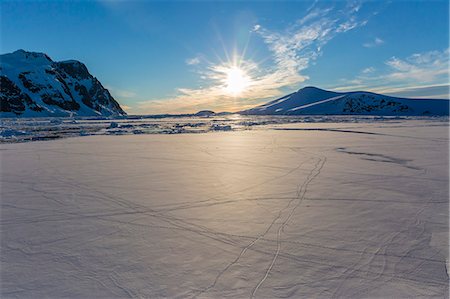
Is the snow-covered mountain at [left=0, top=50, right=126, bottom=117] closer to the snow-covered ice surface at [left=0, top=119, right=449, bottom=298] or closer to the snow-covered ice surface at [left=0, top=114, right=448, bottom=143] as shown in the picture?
Result: the snow-covered ice surface at [left=0, top=114, right=448, bottom=143]

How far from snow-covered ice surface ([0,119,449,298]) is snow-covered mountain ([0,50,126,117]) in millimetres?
102733

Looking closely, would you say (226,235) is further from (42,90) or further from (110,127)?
(42,90)

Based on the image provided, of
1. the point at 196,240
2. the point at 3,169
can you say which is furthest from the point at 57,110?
the point at 196,240

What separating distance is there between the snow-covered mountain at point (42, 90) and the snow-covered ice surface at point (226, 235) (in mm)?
102733

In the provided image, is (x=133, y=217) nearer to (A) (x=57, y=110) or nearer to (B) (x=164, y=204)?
(B) (x=164, y=204)

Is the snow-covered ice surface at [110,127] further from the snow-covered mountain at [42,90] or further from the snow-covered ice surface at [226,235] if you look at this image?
the snow-covered mountain at [42,90]

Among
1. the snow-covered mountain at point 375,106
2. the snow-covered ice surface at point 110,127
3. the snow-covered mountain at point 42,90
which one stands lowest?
the snow-covered ice surface at point 110,127

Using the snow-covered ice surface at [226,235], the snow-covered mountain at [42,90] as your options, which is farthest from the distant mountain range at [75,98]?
the snow-covered ice surface at [226,235]

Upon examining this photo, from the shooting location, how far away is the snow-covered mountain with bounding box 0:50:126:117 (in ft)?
301

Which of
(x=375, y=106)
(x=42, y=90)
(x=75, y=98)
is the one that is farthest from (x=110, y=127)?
(x=75, y=98)

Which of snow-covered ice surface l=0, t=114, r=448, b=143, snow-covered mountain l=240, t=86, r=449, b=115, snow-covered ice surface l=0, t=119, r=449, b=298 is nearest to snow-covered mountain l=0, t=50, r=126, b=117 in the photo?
snow-covered ice surface l=0, t=114, r=448, b=143

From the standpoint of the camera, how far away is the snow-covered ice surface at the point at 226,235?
237 cm

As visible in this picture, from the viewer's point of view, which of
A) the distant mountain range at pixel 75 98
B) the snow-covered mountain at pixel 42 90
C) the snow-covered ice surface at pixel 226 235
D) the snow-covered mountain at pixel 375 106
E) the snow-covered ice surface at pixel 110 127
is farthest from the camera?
the snow-covered mountain at pixel 42 90

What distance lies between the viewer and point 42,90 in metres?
106
